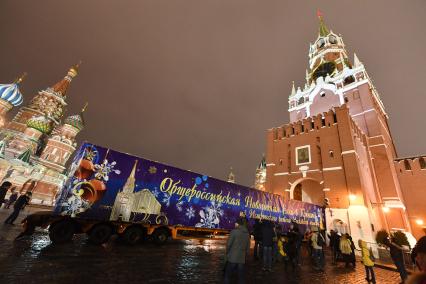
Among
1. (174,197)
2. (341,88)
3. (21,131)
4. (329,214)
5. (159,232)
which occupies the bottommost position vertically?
(159,232)

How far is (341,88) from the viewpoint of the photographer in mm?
34312

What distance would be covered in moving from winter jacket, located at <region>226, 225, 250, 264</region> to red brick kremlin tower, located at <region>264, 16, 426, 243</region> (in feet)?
67.2

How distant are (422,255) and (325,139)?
86.2 feet

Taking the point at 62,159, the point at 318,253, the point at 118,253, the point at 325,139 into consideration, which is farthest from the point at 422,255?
the point at 62,159

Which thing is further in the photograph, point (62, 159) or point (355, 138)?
point (62, 159)

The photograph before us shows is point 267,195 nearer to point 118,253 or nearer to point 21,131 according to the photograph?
point 118,253

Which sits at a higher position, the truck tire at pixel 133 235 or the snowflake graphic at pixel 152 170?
the snowflake graphic at pixel 152 170

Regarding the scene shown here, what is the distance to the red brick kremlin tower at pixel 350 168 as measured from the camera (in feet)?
70.3

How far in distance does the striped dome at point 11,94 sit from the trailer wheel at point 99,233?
53.9 meters

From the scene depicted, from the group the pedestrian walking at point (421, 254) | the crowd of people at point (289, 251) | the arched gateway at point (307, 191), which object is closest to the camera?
the pedestrian walking at point (421, 254)

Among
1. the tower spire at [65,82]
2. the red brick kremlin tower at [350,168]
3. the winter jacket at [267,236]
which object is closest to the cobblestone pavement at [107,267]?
the winter jacket at [267,236]

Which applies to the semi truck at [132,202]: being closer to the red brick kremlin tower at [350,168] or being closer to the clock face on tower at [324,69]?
the red brick kremlin tower at [350,168]

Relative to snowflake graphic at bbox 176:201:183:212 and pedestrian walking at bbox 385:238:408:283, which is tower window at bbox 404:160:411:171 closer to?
pedestrian walking at bbox 385:238:408:283

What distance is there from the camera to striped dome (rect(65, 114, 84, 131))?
163 feet
